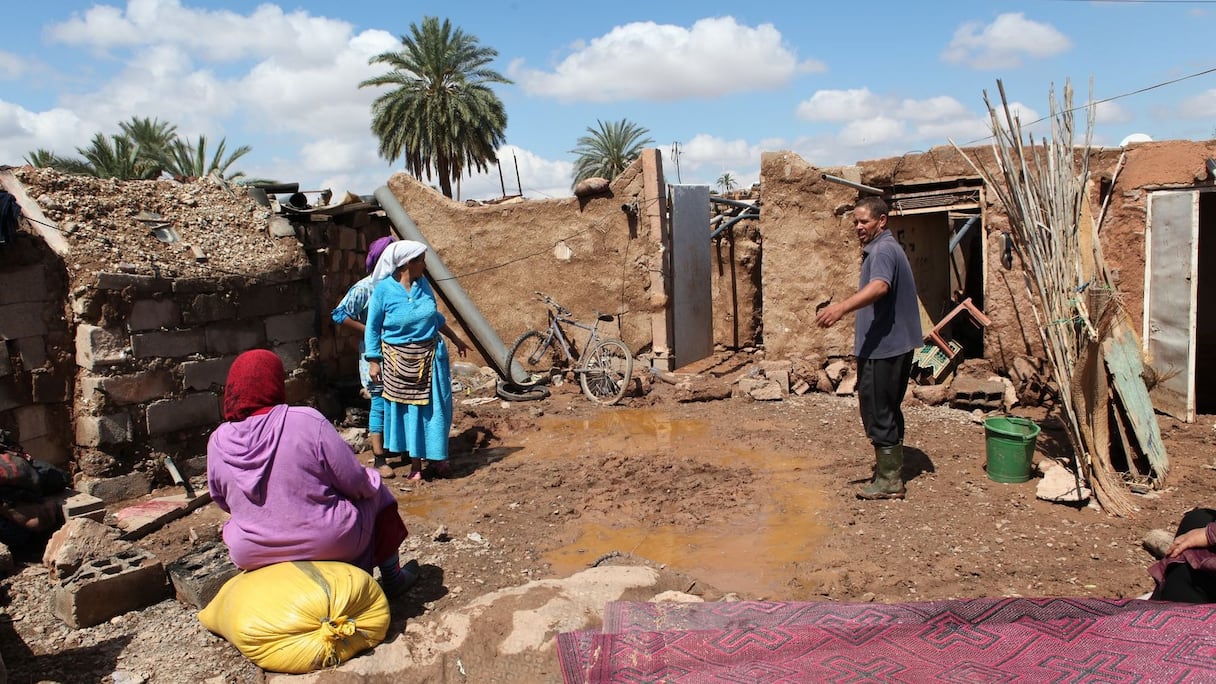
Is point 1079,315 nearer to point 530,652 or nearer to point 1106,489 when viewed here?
point 1106,489

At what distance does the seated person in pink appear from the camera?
2939 mm

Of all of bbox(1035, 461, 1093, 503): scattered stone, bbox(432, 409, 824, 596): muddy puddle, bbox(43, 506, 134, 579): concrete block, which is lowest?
bbox(432, 409, 824, 596): muddy puddle

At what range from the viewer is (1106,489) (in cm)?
433

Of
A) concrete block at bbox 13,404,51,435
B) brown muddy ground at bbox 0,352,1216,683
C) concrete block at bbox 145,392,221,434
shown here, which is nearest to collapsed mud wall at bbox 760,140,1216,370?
brown muddy ground at bbox 0,352,1216,683

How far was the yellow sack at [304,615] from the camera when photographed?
9.00ft

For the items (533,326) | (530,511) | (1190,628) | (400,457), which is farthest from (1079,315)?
(533,326)

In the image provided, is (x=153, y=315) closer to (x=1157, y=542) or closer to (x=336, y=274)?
(x=336, y=274)

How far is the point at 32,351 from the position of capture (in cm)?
493

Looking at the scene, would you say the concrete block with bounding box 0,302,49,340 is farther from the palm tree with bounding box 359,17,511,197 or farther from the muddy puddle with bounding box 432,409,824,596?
the palm tree with bounding box 359,17,511,197

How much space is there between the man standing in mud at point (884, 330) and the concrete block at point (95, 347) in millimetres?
4412

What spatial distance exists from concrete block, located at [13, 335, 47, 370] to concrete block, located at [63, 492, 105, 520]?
102 cm

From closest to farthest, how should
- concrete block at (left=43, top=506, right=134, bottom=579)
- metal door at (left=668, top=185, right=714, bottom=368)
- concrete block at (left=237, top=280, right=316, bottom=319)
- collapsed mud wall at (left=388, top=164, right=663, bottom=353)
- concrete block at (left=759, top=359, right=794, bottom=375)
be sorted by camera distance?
concrete block at (left=43, top=506, right=134, bottom=579), concrete block at (left=237, top=280, right=316, bottom=319), concrete block at (left=759, top=359, right=794, bottom=375), collapsed mud wall at (left=388, top=164, right=663, bottom=353), metal door at (left=668, top=185, right=714, bottom=368)

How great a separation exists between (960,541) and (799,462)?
A: 1.71 metres

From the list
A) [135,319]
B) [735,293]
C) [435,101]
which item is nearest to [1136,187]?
[735,293]
